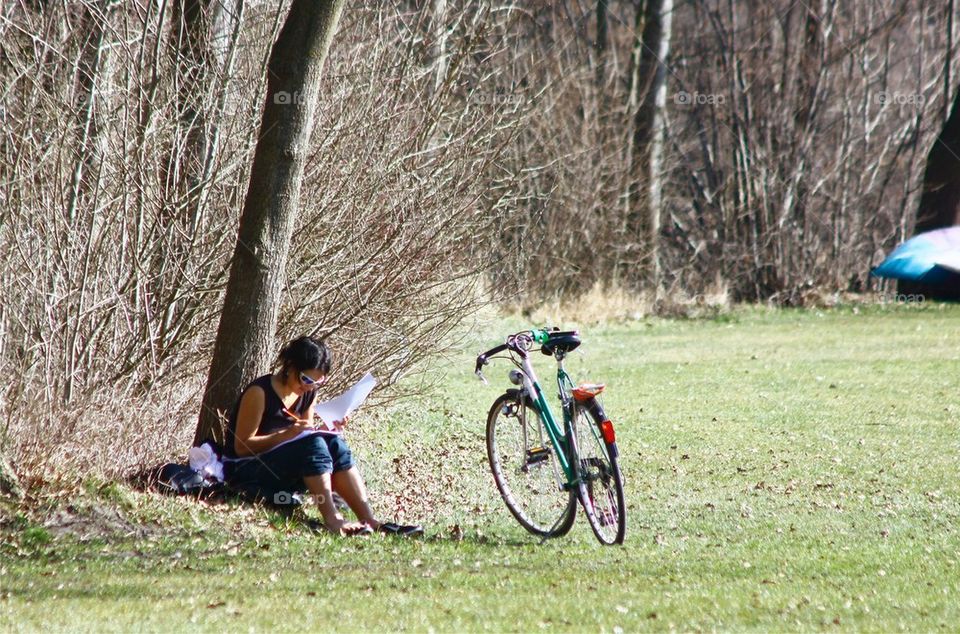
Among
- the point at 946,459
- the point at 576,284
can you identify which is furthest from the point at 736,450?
the point at 576,284

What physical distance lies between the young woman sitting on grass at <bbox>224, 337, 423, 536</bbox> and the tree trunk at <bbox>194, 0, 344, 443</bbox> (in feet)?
1.11

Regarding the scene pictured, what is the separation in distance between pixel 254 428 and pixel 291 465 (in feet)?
1.01

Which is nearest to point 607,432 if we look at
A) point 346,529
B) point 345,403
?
point 345,403

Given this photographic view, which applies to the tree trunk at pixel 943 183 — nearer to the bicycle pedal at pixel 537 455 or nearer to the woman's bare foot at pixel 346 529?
the bicycle pedal at pixel 537 455

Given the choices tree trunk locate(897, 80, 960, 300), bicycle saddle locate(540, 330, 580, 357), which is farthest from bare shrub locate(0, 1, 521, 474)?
tree trunk locate(897, 80, 960, 300)

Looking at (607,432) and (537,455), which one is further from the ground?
(607,432)

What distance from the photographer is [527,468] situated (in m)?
7.77

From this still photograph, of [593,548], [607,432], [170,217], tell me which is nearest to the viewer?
[607,432]

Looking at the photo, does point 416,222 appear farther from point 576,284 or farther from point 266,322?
point 576,284

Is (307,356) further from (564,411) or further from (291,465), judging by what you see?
(564,411)

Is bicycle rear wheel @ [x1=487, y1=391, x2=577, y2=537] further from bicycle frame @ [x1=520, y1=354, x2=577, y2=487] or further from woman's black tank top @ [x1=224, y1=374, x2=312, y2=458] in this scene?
woman's black tank top @ [x1=224, y1=374, x2=312, y2=458]

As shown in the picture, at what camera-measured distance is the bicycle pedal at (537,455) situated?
7645 mm

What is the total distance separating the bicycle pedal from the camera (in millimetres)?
7645

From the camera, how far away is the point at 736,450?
36.8ft
